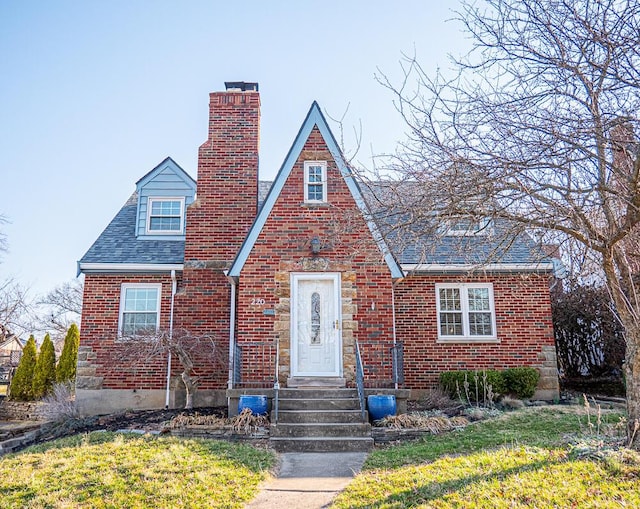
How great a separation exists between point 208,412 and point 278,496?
17.7ft

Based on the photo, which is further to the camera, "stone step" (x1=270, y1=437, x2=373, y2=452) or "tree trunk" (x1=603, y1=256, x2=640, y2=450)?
"stone step" (x1=270, y1=437, x2=373, y2=452)

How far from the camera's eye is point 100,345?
13617mm

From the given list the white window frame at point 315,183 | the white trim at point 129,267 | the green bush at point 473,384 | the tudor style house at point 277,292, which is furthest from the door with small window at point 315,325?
the white trim at point 129,267

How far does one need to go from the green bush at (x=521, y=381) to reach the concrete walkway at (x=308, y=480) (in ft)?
18.8

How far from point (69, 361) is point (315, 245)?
10942mm

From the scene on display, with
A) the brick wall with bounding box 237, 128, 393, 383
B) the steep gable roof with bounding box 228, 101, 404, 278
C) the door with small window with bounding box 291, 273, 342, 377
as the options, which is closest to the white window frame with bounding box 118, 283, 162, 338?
the steep gable roof with bounding box 228, 101, 404, 278

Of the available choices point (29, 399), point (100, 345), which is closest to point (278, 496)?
point (100, 345)

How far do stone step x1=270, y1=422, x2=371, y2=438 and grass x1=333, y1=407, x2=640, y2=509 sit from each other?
844 millimetres

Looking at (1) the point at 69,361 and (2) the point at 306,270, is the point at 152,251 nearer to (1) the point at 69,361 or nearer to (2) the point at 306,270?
(2) the point at 306,270

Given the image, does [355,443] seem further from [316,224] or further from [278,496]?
[316,224]

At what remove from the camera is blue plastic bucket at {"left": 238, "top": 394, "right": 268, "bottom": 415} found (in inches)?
411

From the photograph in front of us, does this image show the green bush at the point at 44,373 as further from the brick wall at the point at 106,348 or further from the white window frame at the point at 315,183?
the white window frame at the point at 315,183

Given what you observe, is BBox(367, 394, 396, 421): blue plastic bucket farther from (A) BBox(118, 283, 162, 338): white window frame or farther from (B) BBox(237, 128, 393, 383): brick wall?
(A) BBox(118, 283, 162, 338): white window frame

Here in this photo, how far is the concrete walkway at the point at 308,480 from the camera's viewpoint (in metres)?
6.27
